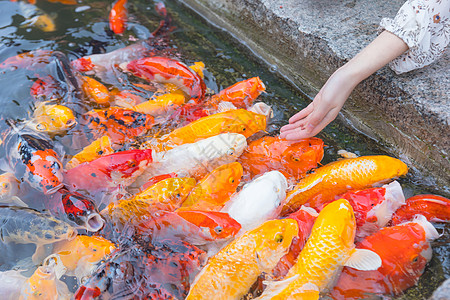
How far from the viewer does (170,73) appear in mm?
3514

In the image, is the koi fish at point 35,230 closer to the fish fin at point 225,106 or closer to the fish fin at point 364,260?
the fish fin at point 225,106

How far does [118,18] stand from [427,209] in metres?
3.84

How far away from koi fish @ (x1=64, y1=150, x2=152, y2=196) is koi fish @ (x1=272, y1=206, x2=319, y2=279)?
1.19 m

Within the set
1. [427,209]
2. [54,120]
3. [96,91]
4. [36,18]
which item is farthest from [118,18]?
[427,209]

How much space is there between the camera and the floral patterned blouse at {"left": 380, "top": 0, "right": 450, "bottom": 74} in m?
2.42

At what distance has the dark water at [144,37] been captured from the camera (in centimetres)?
309

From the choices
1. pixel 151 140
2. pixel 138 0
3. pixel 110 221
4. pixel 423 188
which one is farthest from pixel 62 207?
pixel 138 0

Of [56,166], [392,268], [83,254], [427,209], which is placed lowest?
[83,254]

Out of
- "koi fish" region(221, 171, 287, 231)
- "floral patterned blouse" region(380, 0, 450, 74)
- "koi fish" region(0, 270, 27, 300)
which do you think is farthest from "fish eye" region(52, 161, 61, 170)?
"floral patterned blouse" region(380, 0, 450, 74)

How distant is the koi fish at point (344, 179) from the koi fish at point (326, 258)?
1.22 feet

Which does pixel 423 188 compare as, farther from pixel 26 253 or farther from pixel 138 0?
pixel 138 0

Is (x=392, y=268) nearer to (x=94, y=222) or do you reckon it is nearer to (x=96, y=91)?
(x=94, y=222)

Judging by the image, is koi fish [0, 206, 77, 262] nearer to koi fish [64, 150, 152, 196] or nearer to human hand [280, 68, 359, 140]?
koi fish [64, 150, 152, 196]

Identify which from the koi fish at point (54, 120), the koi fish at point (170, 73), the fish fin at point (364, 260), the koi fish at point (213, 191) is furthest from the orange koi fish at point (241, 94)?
the fish fin at point (364, 260)
